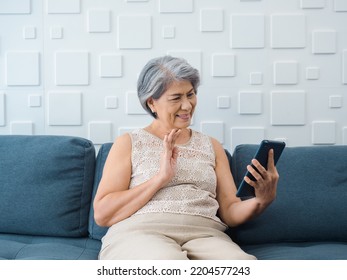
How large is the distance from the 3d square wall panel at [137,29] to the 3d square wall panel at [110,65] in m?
0.11

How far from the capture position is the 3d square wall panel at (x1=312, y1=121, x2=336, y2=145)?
2842 millimetres

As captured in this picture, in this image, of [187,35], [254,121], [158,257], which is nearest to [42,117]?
[187,35]

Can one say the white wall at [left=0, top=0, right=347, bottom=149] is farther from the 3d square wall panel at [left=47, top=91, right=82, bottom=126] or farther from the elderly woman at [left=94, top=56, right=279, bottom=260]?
the elderly woman at [left=94, top=56, right=279, bottom=260]

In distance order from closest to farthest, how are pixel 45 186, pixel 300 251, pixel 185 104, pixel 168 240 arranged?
pixel 168 240 < pixel 300 251 < pixel 185 104 < pixel 45 186

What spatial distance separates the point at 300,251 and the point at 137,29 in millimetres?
1303

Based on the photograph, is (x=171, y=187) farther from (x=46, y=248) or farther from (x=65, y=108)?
(x=65, y=108)

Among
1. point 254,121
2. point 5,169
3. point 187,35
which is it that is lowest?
point 5,169

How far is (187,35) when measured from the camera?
284 centimetres

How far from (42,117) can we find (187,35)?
81 cm

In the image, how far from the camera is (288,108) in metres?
2.84

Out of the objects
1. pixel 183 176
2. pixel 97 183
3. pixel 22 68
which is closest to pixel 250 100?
pixel 183 176

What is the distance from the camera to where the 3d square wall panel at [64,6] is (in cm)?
284

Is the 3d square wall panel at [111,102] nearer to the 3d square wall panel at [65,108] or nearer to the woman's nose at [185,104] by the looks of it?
the 3d square wall panel at [65,108]
